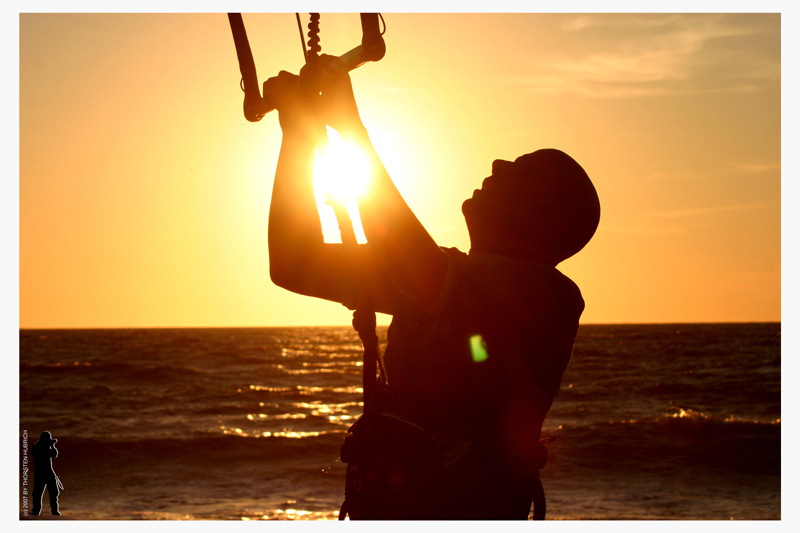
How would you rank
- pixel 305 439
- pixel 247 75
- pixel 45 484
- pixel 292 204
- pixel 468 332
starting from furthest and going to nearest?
pixel 305 439
pixel 45 484
pixel 247 75
pixel 292 204
pixel 468 332

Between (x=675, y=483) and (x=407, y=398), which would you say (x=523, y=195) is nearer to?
(x=407, y=398)

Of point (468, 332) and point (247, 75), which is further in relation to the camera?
point (247, 75)

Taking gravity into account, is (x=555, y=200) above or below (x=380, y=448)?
above

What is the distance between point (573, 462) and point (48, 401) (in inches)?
840

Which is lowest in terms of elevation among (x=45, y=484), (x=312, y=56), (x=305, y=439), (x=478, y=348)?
(x=305, y=439)

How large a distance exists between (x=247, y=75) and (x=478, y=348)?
3.28 ft

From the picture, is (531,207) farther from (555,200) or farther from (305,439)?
(305,439)

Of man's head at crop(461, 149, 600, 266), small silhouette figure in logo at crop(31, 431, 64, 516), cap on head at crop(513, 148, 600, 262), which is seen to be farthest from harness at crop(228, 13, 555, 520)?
small silhouette figure in logo at crop(31, 431, 64, 516)

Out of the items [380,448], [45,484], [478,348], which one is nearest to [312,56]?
[478,348]

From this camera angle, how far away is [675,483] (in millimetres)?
14820

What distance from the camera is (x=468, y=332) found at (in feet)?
5.38

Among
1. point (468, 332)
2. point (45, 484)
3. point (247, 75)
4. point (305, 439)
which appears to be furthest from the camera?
point (305, 439)

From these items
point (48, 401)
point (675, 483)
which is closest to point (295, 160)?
point (675, 483)

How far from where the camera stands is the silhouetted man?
65.7 inches
